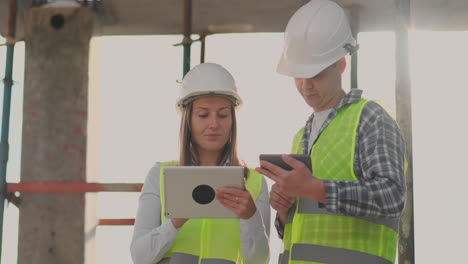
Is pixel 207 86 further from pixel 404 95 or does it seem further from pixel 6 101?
pixel 6 101

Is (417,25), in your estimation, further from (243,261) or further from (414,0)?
(243,261)

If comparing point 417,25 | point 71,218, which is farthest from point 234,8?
point 71,218

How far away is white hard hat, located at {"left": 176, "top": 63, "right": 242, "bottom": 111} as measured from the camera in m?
2.98

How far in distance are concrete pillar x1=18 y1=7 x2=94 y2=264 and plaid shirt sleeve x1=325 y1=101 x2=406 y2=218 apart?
3585 millimetres

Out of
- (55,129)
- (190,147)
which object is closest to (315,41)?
(190,147)

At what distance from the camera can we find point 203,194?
2514mm

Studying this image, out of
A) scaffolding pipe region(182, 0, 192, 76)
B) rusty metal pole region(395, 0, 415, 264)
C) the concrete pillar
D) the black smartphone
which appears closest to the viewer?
the black smartphone

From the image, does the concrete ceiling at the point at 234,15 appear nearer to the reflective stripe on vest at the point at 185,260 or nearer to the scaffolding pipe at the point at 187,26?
the scaffolding pipe at the point at 187,26

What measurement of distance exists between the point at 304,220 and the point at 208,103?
0.86 meters

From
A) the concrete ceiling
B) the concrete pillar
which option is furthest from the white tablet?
the concrete ceiling

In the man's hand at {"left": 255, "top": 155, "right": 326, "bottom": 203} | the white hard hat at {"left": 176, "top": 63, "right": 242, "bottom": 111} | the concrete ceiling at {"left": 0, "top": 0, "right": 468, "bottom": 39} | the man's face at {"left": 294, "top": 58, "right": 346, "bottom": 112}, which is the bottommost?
the man's hand at {"left": 255, "top": 155, "right": 326, "bottom": 203}

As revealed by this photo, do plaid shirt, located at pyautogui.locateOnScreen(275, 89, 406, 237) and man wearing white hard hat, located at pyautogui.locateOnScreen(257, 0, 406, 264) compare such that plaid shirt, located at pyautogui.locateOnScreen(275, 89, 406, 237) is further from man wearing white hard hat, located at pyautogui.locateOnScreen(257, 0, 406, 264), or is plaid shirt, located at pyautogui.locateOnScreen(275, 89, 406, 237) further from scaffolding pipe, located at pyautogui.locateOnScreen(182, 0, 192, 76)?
scaffolding pipe, located at pyautogui.locateOnScreen(182, 0, 192, 76)

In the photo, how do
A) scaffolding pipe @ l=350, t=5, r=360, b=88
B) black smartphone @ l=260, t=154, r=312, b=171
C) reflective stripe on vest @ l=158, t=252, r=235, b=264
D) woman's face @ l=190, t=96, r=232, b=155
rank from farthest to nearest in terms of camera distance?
scaffolding pipe @ l=350, t=5, r=360, b=88
woman's face @ l=190, t=96, r=232, b=155
reflective stripe on vest @ l=158, t=252, r=235, b=264
black smartphone @ l=260, t=154, r=312, b=171

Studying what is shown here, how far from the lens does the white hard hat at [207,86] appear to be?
2.98 metres
